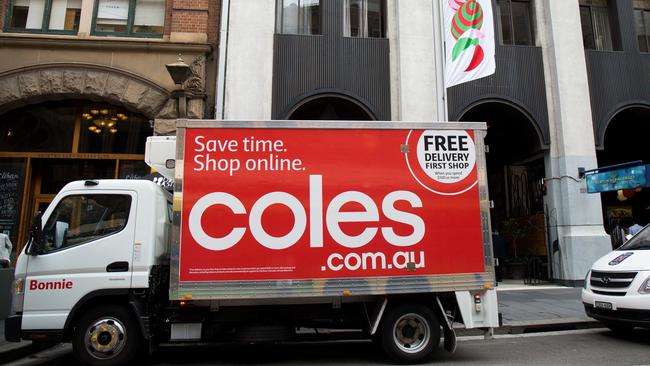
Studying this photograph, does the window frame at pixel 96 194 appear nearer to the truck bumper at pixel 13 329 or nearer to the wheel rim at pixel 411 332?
the truck bumper at pixel 13 329

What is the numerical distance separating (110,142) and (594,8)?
15.9 meters

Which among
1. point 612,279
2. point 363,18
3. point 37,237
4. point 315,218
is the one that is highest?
point 363,18

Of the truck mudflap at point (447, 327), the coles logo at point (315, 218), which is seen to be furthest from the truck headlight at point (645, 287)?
the coles logo at point (315, 218)

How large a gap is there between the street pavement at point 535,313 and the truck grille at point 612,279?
143 centimetres

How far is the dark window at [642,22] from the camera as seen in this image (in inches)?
A: 596

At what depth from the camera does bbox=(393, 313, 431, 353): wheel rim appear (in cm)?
608

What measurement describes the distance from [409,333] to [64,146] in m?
10.8

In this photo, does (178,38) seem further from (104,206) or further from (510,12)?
(510,12)

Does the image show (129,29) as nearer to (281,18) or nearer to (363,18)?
(281,18)

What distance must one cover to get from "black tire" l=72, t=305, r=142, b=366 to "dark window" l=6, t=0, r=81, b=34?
31.7 ft

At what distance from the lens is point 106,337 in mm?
5762

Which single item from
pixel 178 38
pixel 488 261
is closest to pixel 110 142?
pixel 178 38

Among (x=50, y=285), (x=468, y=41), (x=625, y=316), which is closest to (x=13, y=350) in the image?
(x=50, y=285)

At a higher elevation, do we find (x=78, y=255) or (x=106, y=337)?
(x=78, y=255)
